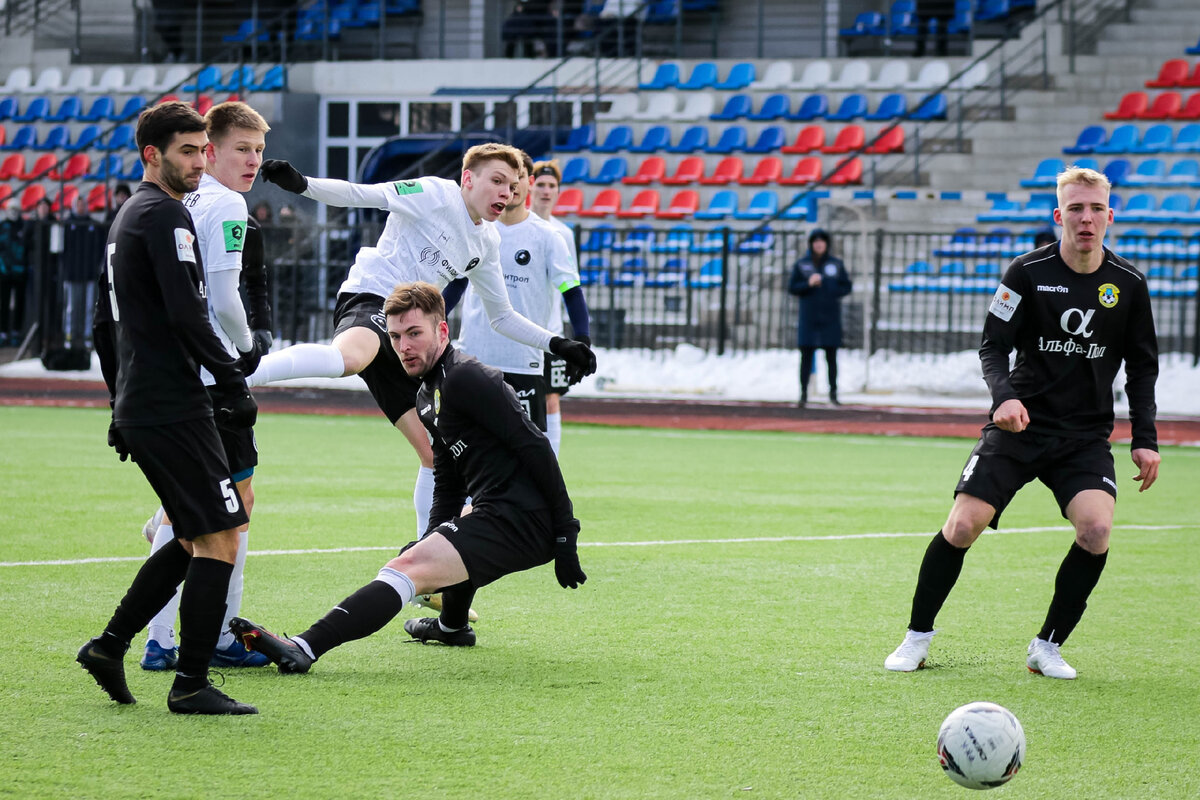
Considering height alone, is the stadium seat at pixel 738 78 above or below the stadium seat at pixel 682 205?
above

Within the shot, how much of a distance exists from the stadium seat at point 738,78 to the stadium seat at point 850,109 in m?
2.03

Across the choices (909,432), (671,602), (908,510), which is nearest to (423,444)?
(671,602)

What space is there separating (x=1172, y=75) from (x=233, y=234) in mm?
23374

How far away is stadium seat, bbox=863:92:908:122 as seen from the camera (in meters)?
26.6

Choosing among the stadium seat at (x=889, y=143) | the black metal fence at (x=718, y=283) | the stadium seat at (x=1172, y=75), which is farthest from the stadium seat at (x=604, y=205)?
the stadium seat at (x=1172, y=75)

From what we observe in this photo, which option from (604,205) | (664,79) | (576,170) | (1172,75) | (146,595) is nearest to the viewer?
(146,595)

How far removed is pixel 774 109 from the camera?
2742 centimetres

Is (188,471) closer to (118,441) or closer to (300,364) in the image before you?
(118,441)

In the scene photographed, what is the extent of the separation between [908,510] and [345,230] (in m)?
14.8

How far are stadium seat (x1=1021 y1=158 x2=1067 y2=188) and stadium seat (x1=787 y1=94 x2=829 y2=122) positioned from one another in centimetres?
413

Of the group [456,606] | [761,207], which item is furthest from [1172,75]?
[456,606]

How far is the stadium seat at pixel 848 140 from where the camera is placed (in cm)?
2612

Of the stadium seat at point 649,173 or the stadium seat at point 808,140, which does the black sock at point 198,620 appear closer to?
the stadium seat at point 649,173

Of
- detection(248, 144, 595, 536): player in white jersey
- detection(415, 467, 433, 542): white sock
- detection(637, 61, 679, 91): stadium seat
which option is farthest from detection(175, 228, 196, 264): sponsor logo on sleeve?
detection(637, 61, 679, 91): stadium seat
